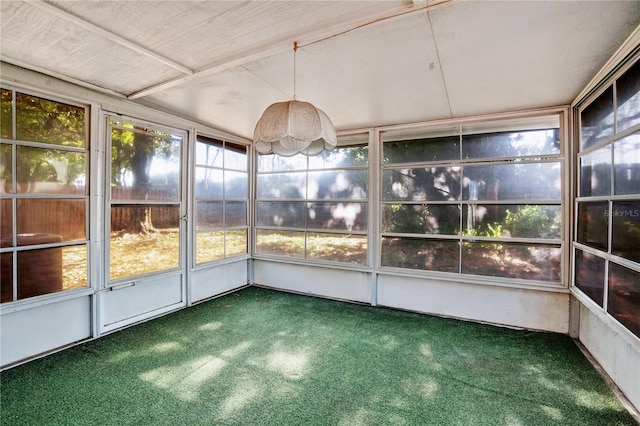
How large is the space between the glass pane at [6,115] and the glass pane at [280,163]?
2.90 metres

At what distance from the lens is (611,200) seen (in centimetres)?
227

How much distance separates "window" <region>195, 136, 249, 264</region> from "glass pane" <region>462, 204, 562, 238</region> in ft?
10.9

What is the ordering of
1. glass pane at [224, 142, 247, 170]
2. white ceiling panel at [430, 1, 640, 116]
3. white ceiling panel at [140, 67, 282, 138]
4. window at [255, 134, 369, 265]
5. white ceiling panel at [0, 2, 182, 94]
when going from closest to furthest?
white ceiling panel at [430, 1, 640, 116]
white ceiling panel at [0, 2, 182, 94]
white ceiling panel at [140, 67, 282, 138]
window at [255, 134, 369, 265]
glass pane at [224, 142, 247, 170]

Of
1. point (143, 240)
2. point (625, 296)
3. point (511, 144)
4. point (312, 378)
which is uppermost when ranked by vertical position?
point (511, 144)

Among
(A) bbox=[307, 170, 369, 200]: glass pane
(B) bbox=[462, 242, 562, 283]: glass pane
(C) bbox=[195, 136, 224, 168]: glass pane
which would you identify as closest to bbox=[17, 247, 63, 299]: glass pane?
(C) bbox=[195, 136, 224, 168]: glass pane

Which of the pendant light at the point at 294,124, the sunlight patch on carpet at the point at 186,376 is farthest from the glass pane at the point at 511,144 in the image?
the sunlight patch on carpet at the point at 186,376

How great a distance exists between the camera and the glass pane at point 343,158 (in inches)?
165

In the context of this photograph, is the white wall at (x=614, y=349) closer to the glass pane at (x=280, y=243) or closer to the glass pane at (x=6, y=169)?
the glass pane at (x=280, y=243)

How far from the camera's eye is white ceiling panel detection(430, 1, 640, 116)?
5.46 feet

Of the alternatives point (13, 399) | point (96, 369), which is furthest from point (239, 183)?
point (13, 399)

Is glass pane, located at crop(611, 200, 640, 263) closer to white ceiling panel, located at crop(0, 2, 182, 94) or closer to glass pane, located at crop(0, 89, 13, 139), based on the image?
white ceiling panel, located at crop(0, 2, 182, 94)

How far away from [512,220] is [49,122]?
4.80 m

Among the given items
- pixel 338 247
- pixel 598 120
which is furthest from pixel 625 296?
pixel 338 247

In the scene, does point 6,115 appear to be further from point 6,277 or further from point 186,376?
point 186,376
